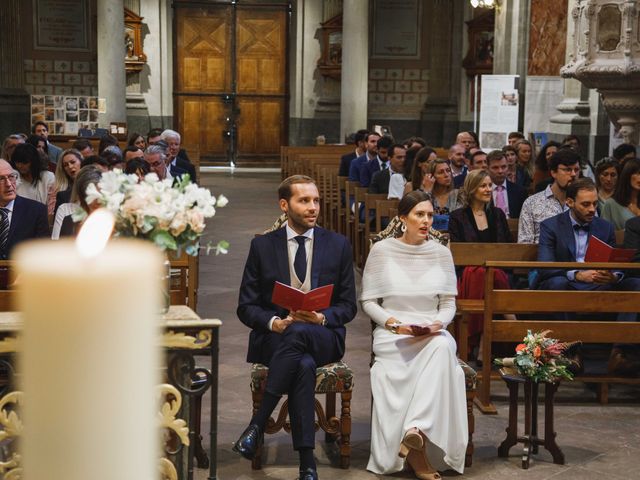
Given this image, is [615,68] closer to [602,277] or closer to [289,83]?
[602,277]

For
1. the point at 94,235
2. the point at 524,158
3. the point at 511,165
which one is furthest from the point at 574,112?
the point at 94,235

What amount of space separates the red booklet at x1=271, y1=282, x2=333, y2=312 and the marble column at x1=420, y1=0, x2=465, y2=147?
18.8m

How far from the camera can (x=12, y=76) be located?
867 inches

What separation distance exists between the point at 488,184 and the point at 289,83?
696 inches

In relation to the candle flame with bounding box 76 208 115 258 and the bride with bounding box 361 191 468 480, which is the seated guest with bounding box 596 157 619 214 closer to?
the bride with bounding box 361 191 468 480

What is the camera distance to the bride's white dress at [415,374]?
4.54m

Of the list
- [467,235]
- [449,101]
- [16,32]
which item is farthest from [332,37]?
[467,235]

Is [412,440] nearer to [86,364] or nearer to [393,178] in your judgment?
[86,364]

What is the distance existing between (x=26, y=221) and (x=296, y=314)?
210 centimetres

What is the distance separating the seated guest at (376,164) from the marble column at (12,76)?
12.7 m

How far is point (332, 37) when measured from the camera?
2303 centimetres

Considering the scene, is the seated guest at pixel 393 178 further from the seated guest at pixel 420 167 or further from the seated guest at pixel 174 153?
the seated guest at pixel 174 153

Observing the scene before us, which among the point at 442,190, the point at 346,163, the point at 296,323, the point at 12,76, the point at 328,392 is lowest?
the point at 328,392

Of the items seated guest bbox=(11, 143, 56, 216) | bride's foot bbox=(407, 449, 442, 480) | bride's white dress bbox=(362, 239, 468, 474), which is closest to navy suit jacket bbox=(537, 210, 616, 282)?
bride's white dress bbox=(362, 239, 468, 474)
